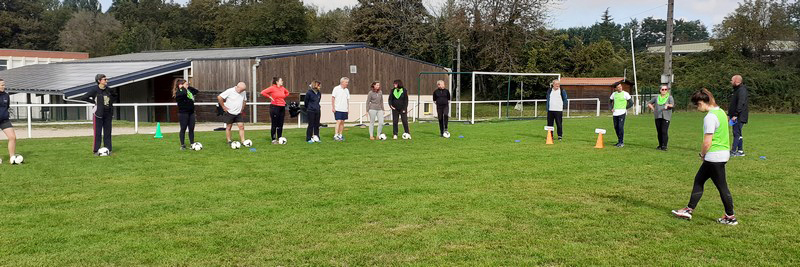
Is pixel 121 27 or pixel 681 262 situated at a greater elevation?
pixel 121 27

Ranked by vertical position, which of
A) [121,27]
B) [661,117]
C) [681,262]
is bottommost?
[681,262]

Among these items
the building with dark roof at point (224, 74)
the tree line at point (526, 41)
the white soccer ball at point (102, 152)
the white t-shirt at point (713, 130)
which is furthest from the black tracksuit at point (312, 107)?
the tree line at point (526, 41)

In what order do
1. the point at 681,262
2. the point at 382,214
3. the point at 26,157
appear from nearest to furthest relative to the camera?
the point at 681,262
the point at 382,214
the point at 26,157

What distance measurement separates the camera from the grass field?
559cm

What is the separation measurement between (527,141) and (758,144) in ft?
18.3

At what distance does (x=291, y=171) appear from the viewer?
10516mm

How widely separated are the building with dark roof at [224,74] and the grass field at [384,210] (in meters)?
18.6

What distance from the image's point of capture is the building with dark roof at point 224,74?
31.0 m

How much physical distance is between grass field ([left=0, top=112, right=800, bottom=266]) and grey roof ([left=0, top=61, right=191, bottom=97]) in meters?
17.1

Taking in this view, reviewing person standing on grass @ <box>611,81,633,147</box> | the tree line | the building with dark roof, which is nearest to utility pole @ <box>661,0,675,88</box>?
the tree line

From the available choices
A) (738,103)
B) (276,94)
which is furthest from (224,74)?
(738,103)

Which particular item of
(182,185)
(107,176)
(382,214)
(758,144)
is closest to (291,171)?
(182,185)

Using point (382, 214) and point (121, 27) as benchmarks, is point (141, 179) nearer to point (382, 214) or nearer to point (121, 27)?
point (382, 214)

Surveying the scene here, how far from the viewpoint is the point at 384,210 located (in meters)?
7.37
